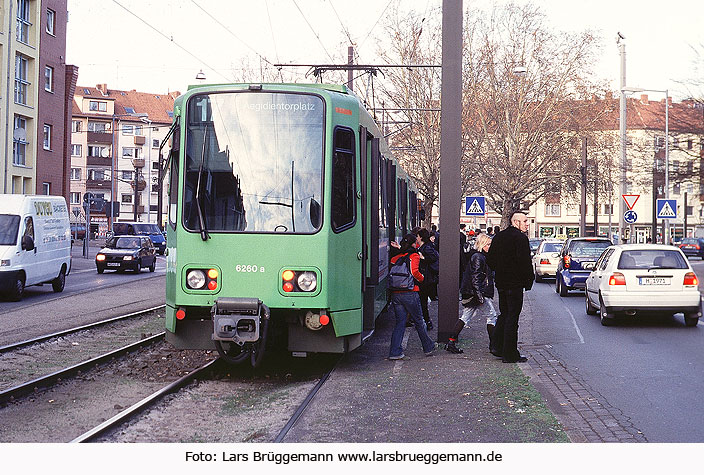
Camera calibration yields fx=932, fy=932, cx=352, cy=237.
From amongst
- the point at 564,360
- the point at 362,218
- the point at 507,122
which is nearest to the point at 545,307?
the point at 564,360

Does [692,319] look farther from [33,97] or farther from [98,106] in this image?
[98,106]

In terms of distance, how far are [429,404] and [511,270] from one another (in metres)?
3.26

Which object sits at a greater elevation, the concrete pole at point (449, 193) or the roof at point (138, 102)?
the roof at point (138, 102)

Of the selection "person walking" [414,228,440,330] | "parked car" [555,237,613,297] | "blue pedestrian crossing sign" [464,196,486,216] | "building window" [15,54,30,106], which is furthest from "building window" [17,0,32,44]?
"person walking" [414,228,440,330]

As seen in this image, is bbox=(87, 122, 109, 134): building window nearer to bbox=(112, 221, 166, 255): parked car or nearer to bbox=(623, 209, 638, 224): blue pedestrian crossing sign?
bbox=(112, 221, 166, 255): parked car

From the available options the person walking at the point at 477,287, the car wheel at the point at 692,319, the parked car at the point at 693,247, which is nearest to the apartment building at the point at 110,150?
the parked car at the point at 693,247

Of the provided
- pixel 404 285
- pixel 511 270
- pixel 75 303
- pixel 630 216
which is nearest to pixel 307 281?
pixel 404 285

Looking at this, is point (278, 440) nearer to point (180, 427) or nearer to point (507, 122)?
→ point (180, 427)

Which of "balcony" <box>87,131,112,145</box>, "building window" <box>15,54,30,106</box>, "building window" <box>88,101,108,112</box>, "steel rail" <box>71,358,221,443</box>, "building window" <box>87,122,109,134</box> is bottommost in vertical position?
"steel rail" <box>71,358,221,443</box>

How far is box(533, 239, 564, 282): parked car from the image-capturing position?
3179 cm

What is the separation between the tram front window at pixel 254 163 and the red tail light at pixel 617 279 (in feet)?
27.7

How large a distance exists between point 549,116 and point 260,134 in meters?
46.9

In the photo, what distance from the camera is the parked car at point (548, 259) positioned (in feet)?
104

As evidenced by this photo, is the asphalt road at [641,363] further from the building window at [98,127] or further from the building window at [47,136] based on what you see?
the building window at [98,127]
